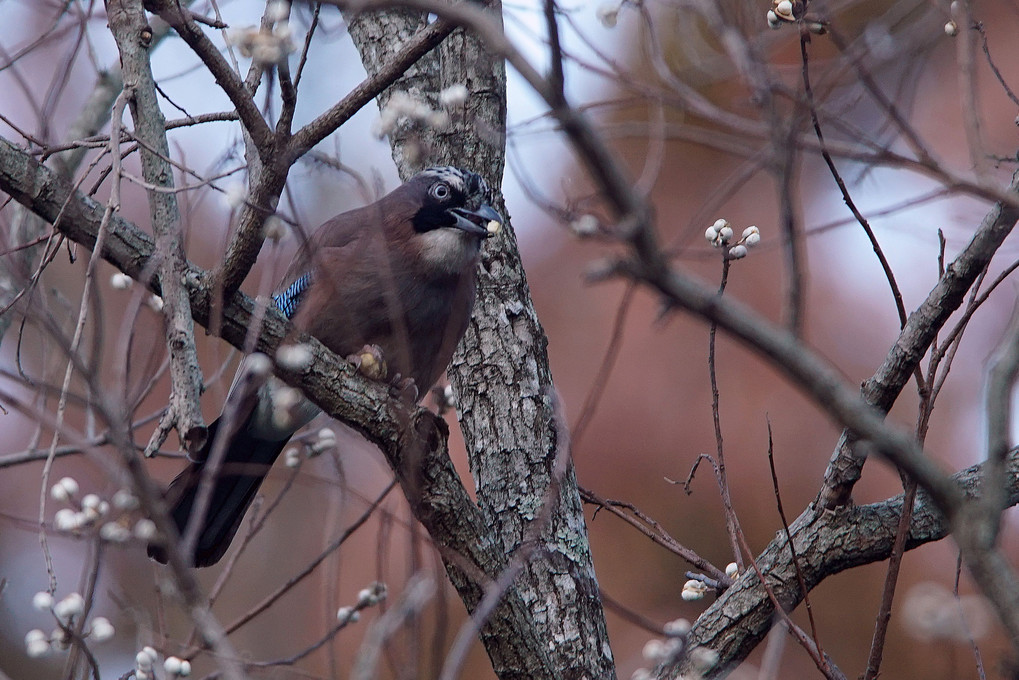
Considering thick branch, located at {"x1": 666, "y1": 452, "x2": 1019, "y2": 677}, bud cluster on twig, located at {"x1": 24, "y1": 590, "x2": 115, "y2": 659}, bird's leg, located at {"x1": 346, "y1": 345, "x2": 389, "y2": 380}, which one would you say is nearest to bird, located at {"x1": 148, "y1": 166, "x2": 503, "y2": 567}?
bird's leg, located at {"x1": 346, "y1": 345, "x2": 389, "y2": 380}

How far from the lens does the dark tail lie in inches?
154

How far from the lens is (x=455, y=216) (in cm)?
421

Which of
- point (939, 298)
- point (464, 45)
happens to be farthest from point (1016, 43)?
point (939, 298)

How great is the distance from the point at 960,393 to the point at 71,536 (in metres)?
5.62

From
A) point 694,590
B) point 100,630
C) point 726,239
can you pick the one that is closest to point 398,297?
point 726,239

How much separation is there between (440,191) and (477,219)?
0.74 feet

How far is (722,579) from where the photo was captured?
3469 millimetres

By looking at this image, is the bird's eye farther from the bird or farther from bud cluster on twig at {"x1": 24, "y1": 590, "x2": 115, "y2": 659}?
bud cluster on twig at {"x1": 24, "y1": 590, "x2": 115, "y2": 659}

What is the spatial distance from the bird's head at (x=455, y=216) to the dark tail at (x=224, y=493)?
1119 millimetres

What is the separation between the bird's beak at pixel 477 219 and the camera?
4121mm

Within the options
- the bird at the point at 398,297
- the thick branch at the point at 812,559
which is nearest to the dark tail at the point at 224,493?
the bird at the point at 398,297

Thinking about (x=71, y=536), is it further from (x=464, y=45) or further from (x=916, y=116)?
(x=916, y=116)

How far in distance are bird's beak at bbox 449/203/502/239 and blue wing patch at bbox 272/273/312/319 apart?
0.77 metres

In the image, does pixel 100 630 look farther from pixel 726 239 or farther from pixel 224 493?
pixel 726 239
